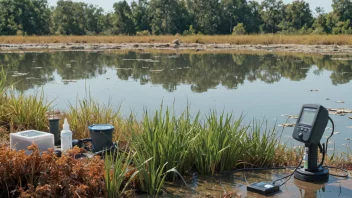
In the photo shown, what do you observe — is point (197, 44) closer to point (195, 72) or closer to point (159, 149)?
point (195, 72)

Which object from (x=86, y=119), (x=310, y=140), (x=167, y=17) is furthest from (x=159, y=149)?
(x=167, y=17)

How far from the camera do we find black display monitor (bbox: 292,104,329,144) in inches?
147

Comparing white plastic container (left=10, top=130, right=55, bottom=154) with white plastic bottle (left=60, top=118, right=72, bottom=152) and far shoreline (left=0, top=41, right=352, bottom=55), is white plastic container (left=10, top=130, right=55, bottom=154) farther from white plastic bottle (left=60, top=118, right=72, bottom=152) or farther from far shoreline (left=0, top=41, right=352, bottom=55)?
far shoreline (left=0, top=41, right=352, bottom=55)

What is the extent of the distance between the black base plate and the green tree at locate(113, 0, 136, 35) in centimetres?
4815

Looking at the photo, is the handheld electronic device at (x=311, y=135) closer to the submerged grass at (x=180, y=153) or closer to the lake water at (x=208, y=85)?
the submerged grass at (x=180, y=153)

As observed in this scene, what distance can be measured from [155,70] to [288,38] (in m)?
18.5

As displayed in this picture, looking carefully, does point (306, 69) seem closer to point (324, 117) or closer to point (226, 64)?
point (226, 64)

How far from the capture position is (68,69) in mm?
16984

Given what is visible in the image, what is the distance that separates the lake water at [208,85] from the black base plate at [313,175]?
1.96m

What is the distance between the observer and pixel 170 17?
5116cm

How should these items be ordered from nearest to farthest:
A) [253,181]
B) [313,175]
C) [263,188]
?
1. [263,188]
2. [313,175]
3. [253,181]

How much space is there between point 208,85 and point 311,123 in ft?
28.2

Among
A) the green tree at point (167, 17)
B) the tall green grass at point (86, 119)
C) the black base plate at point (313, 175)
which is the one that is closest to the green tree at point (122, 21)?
the green tree at point (167, 17)

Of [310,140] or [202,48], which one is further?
[202,48]
